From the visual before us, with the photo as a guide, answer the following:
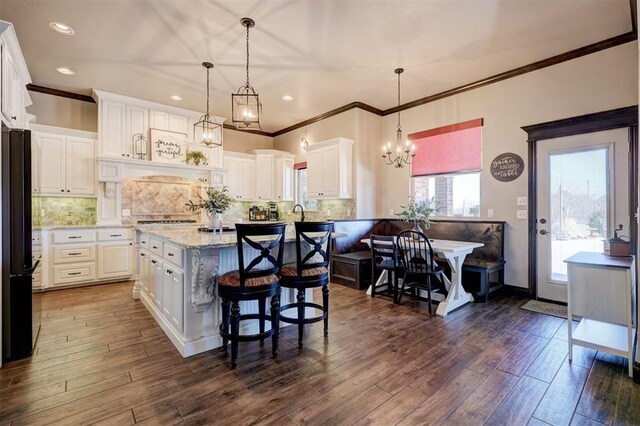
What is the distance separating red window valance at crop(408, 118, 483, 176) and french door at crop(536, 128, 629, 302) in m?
0.86

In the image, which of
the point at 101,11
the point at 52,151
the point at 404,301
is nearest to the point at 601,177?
the point at 404,301

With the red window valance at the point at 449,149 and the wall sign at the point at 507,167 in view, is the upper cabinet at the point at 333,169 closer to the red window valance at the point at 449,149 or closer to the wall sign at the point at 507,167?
the red window valance at the point at 449,149

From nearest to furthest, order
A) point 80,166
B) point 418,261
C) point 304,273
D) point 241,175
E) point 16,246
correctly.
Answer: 1. point 16,246
2. point 304,273
3. point 418,261
4. point 80,166
5. point 241,175

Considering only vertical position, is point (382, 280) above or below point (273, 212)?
below

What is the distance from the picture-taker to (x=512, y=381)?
7.01ft

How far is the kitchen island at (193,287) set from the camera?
2.45 m

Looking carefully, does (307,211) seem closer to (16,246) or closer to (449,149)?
(449,149)

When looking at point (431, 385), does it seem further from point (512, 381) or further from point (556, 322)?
point (556, 322)

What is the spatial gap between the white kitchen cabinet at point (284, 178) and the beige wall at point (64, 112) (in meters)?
3.46

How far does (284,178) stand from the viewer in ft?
22.6

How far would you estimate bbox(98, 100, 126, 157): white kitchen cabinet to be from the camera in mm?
4969

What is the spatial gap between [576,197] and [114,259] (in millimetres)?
6665

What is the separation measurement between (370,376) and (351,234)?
3.23m

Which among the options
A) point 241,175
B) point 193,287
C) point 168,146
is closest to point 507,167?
point 193,287
